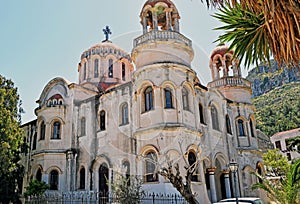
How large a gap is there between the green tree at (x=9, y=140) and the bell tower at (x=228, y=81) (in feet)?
50.4

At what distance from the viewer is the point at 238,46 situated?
25.0 ft

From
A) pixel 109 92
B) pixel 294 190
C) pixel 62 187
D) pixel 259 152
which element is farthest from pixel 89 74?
pixel 294 190

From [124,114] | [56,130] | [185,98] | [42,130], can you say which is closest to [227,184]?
[185,98]

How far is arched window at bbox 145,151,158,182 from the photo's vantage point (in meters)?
16.8

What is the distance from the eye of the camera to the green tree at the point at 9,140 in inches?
678

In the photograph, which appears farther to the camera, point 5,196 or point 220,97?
point 220,97

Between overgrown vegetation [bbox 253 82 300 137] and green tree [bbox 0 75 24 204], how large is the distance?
52407 mm

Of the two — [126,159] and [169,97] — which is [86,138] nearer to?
[126,159]

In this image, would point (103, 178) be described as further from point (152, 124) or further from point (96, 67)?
point (96, 67)

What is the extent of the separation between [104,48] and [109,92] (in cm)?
928

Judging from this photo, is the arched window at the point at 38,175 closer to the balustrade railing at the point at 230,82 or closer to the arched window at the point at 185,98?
the arched window at the point at 185,98

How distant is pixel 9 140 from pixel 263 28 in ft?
51.1

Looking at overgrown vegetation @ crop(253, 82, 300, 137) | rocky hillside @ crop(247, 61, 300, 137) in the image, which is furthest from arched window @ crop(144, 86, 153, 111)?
overgrown vegetation @ crop(253, 82, 300, 137)

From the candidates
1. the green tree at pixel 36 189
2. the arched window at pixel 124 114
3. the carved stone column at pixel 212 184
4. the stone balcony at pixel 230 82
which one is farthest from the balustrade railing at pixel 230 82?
the green tree at pixel 36 189
